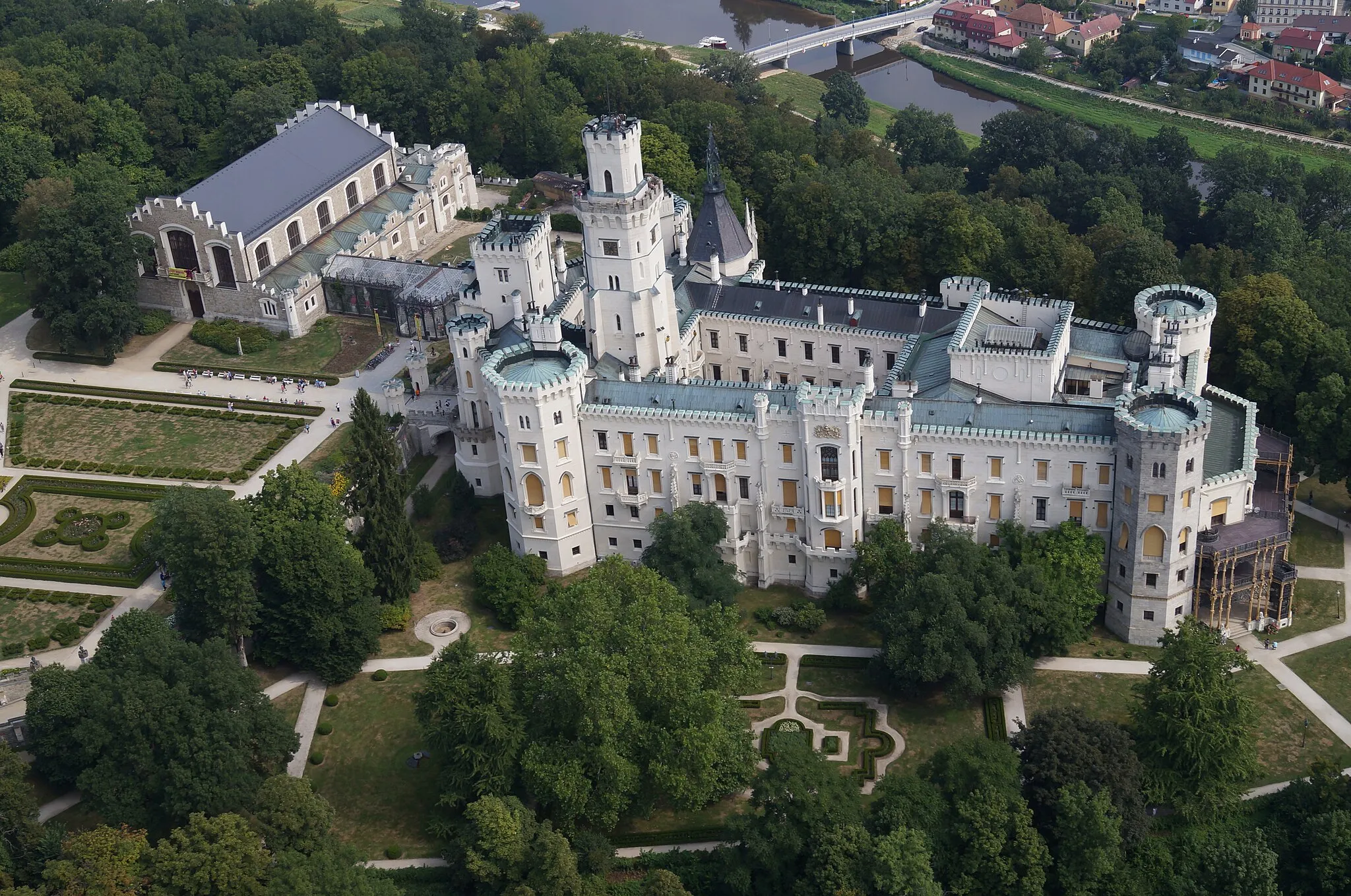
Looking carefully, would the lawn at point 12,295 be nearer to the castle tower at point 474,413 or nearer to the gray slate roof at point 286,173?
the gray slate roof at point 286,173

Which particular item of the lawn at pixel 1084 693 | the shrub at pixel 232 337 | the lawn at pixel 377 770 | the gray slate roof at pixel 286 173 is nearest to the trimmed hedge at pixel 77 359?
the shrub at pixel 232 337

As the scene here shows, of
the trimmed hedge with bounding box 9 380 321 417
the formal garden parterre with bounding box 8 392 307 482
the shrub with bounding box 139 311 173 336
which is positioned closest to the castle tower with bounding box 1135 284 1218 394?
the trimmed hedge with bounding box 9 380 321 417

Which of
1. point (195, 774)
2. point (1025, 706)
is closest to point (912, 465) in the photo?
point (1025, 706)

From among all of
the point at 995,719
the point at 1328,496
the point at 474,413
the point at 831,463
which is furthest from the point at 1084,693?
the point at 474,413

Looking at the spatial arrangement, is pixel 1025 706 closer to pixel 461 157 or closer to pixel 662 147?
pixel 662 147

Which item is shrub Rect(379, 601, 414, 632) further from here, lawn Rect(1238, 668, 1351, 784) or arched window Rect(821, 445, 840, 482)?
lawn Rect(1238, 668, 1351, 784)
